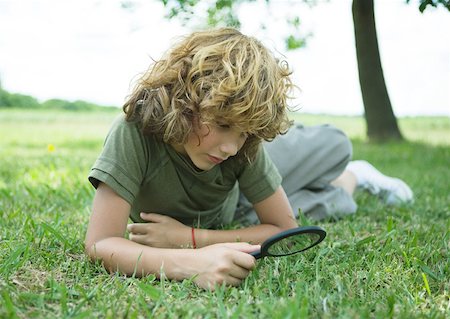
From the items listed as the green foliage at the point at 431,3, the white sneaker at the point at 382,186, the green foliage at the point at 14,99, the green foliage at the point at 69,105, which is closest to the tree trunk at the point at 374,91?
the white sneaker at the point at 382,186

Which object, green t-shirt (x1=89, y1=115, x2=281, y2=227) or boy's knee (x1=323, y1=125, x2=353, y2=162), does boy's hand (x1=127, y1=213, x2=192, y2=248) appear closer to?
green t-shirt (x1=89, y1=115, x2=281, y2=227)

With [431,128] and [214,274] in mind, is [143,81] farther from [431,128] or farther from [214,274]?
[431,128]

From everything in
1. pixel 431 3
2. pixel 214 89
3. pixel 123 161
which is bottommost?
pixel 123 161

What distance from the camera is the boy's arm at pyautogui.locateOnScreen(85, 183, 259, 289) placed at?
2.09 meters

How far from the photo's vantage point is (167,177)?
8.53 ft

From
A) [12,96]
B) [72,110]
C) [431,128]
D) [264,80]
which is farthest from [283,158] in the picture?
[12,96]

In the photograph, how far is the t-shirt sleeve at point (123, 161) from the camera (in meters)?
2.33

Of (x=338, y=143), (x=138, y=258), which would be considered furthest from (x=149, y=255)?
(x=338, y=143)

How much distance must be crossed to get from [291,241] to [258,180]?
528 millimetres

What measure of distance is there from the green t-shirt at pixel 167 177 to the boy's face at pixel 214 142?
0.22 metres

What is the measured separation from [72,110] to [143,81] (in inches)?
647

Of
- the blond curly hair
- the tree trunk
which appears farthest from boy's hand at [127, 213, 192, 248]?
the tree trunk

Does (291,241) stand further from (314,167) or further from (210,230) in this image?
(314,167)

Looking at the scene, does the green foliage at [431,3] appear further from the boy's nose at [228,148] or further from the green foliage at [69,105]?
the green foliage at [69,105]
